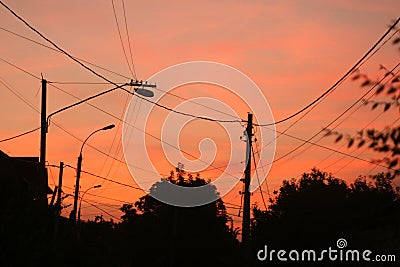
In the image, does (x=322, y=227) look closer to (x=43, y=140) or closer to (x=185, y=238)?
(x=185, y=238)

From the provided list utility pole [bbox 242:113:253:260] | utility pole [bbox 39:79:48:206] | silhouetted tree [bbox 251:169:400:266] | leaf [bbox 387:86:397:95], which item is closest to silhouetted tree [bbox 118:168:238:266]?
silhouetted tree [bbox 251:169:400:266]

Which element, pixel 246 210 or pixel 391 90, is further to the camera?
pixel 246 210

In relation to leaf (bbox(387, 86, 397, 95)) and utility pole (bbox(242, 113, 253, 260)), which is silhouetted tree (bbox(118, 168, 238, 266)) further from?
leaf (bbox(387, 86, 397, 95))

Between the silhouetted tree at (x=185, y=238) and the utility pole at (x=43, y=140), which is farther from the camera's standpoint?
the silhouetted tree at (x=185, y=238)

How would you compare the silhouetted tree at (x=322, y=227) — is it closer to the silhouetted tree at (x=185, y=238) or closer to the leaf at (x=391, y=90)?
the silhouetted tree at (x=185, y=238)

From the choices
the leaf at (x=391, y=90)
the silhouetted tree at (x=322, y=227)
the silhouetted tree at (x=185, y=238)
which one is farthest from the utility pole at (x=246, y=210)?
the silhouetted tree at (x=185, y=238)

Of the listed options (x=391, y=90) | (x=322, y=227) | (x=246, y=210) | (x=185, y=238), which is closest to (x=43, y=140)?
(x=246, y=210)

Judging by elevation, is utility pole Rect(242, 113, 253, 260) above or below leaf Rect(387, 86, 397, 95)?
above

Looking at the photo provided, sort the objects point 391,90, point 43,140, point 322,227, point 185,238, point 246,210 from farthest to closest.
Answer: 1. point 185,238
2. point 322,227
3. point 246,210
4. point 43,140
5. point 391,90

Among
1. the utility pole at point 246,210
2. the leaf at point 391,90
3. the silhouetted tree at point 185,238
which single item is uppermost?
the silhouetted tree at point 185,238

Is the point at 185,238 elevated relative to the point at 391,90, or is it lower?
elevated

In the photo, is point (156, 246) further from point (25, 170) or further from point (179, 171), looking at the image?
point (25, 170)

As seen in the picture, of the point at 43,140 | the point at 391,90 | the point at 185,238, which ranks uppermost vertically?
the point at 185,238

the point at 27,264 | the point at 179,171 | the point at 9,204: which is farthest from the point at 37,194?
the point at 179,171
